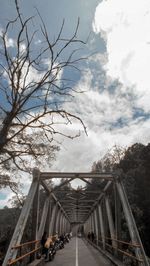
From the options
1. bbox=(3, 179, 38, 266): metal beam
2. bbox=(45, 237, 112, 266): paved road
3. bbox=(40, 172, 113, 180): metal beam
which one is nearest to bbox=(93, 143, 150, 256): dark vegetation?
bbox=(45, 237, 112, 266): paved road

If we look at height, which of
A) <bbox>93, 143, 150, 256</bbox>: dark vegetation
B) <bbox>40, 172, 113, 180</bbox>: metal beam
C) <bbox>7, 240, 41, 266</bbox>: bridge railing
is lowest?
<bbox>7, 240, 41, 266</bbox>: bridge railing

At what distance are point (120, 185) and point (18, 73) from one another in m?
8.39

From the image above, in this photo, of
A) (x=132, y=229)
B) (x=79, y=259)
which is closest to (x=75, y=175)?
(x=79, y=259)

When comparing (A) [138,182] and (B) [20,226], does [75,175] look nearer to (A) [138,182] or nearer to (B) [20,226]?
(B) [20,226]

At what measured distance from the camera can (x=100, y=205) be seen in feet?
89.6

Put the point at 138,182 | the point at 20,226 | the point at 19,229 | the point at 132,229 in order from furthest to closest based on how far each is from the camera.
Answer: the point at 138,182
the point at 132,229
the point at 20,226
the point at 19,229

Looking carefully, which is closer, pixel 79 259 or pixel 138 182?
pixel 79 259

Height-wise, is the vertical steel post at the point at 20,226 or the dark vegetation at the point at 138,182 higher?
the dark vegetation at the point at 138,182

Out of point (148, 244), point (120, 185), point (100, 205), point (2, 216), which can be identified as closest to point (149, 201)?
point (148, 244)

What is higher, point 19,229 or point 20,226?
point 20,226

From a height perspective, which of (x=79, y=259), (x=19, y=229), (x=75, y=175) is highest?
(x=75, y=175)

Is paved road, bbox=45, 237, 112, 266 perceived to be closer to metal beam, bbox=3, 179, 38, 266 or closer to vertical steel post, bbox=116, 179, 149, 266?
vertical steel post, bbox=116, 179, 149, 266

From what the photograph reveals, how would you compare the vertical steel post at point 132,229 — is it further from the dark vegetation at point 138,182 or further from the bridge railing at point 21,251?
the dark vegetation at point 138,182

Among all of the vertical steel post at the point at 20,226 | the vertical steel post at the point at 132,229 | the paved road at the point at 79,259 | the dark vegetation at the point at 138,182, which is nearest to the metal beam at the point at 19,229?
the vertical steel post at the point at 20,226
